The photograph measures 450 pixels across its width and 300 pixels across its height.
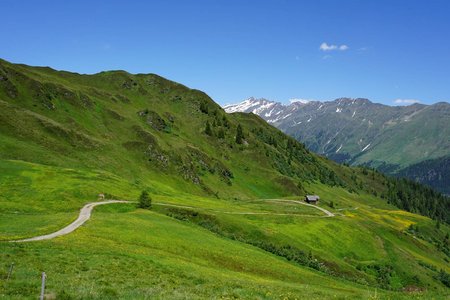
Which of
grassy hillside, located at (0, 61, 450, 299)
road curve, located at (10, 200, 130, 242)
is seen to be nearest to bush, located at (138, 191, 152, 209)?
grassy hillside, located at (0, 61, 450, 299)

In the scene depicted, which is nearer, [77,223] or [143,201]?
[77,223]

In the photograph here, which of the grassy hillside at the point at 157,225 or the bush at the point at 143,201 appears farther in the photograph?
the bush at the point at 143,201

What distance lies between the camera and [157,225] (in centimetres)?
5922

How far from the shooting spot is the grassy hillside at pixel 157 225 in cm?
2948

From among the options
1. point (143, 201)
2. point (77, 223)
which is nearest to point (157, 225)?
point (77, 223)

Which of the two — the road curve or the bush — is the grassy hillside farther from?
the bush

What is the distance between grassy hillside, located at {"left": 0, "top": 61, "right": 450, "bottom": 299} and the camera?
2948 cm

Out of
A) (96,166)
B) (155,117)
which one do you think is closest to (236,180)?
(155,117)

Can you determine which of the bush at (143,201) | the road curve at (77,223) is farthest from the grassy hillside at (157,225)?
the bush at (143,201)

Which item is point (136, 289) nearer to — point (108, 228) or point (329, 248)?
point (108, 228)

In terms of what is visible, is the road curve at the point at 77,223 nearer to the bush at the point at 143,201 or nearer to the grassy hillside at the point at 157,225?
the grassy hillside at the point at 157,225

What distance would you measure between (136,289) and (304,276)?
31.7 m

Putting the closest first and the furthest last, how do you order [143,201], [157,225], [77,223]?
[77,223] < [157,225] < [143,201]

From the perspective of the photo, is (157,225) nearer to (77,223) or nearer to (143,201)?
(77,223)
